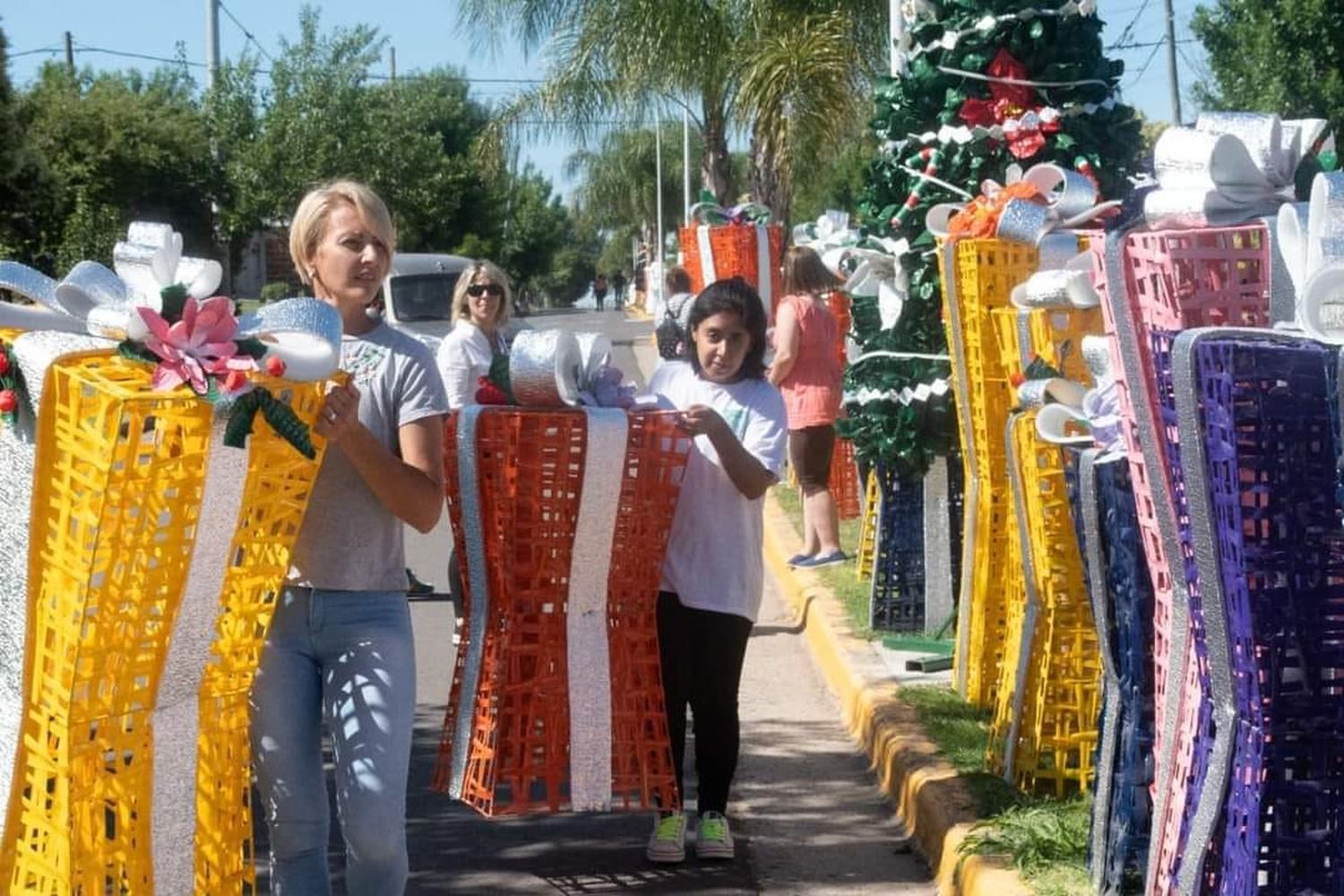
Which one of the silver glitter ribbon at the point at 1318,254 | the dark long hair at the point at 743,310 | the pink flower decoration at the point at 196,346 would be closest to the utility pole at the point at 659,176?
the dark long hair at the point at 743,310

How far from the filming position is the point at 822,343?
437 inches

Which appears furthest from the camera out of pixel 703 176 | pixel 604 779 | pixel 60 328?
pixel 703 176

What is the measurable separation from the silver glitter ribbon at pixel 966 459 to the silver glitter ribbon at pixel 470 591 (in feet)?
6.59

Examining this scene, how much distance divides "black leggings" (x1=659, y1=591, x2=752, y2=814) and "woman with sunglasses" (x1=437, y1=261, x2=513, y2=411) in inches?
127

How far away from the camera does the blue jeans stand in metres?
3.94

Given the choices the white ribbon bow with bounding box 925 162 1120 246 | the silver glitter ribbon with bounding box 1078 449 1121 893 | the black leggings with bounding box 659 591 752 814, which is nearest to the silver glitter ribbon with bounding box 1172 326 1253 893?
the silver glitter ribbon with bounding box 1078 449 1121 893

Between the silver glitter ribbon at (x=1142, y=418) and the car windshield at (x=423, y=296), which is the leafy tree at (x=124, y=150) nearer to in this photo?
the car windshield at (x=423, y=296)

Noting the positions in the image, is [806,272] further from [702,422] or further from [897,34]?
[702,422]

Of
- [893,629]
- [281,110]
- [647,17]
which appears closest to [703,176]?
[647,17]

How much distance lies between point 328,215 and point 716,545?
71.9 inches

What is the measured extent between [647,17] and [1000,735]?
1363cm

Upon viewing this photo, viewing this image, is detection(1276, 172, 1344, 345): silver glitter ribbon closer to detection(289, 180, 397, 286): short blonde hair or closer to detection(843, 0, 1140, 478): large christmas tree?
detection(289, 180, 397, 286): short blonde hair

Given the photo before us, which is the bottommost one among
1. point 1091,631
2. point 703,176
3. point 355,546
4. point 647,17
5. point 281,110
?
point 1091,631

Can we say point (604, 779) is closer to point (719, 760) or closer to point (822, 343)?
point (719, 760)
